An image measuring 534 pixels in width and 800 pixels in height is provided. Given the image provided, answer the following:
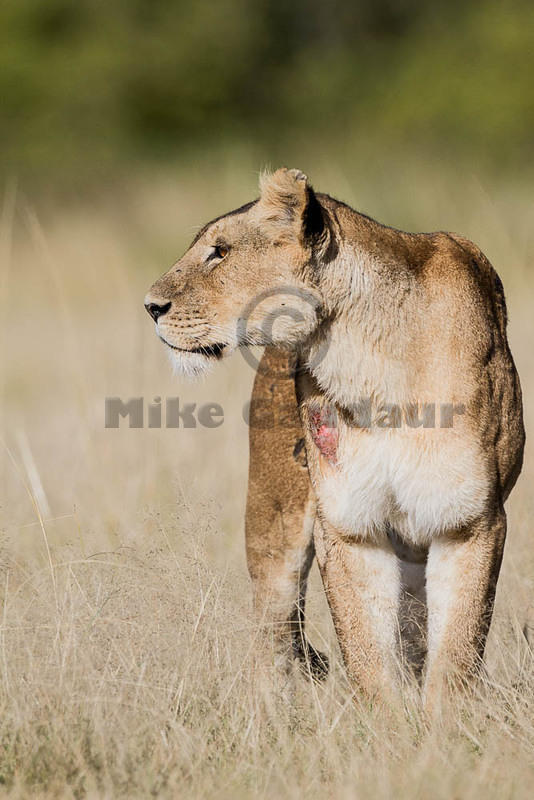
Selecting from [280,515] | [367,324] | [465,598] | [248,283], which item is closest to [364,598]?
[465,598]

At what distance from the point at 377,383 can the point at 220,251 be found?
2.34 feet

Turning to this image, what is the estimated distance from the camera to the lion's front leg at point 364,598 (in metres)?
4.43

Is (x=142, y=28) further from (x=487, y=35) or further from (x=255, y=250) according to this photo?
(x=255, y=250)

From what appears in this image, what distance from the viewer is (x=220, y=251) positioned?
436 cm

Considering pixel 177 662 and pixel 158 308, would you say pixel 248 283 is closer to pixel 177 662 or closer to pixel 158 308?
pixel 158 308

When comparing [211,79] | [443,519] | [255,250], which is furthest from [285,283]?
[211,79]

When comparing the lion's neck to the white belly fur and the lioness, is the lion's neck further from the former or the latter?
the white belly fur

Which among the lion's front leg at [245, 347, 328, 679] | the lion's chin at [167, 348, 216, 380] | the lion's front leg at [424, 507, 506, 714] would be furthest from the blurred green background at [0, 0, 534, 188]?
the lion's front leg at [424, 507, 506, 714]

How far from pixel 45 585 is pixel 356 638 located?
1.21 metres

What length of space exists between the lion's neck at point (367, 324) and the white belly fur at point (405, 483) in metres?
0.17

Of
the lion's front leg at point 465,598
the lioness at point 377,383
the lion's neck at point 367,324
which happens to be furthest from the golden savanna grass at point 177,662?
the lion's neck at point 367,324

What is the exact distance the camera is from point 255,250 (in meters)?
4.28

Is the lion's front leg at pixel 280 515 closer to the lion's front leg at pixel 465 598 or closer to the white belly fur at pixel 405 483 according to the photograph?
the white belly fur at pixel 405 483

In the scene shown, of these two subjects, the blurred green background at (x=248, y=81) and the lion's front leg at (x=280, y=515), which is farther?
the blurred green background at (x=248, y=81)
